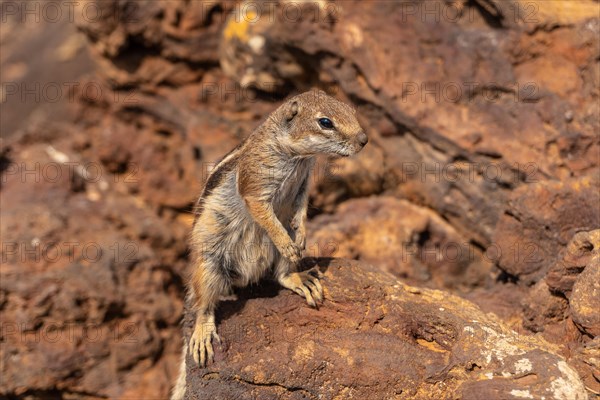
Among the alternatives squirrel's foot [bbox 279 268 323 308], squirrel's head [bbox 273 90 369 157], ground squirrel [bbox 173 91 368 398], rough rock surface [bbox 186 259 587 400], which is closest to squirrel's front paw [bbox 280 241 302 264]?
ground squirrel [bbox 173 91 368 398]

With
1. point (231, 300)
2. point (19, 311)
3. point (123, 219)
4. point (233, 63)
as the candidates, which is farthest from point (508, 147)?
point (19, 311)

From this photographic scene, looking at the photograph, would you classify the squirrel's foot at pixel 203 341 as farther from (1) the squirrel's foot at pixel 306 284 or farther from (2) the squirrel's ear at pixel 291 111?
(2) the squirrel's ear at pixel 291 111

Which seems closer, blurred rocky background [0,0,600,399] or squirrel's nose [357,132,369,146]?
squirrel's nose [357,132,369,146]

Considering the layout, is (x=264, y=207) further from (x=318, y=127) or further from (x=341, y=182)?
(x=341, y=182)

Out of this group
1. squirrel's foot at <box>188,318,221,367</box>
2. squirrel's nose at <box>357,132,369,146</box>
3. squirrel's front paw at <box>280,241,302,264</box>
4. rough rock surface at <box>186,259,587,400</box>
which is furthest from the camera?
squirrel's front paw at <box>280,241,302,264</box>

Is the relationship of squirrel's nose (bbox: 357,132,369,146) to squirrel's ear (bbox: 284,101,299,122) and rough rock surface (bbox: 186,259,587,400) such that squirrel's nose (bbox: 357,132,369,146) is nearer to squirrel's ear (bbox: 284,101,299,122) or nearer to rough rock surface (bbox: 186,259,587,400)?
squirrel's ear (bbox: 284,101,299,122)

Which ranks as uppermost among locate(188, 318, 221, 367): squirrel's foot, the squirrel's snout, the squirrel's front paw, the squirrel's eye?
the squirrel's eye

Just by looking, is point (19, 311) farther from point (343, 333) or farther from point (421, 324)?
point (421, 324)

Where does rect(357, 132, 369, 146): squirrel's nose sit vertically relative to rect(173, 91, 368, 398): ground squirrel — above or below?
above
